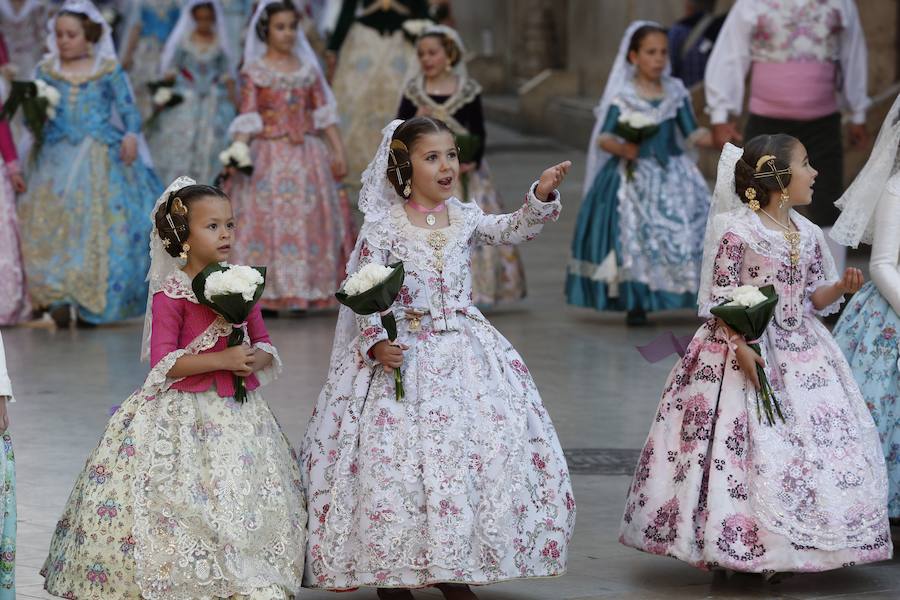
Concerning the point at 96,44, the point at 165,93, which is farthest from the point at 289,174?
the point at 165,93

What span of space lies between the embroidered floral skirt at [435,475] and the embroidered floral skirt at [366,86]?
39.1 feet

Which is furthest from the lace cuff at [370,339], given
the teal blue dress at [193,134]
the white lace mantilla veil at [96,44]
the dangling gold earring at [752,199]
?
the teal blue dress at [193,134]

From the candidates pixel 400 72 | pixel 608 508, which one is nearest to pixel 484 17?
pixel 400 72

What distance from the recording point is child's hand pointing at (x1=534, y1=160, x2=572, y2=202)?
630 centimetres

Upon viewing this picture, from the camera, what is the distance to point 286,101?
1237 cm

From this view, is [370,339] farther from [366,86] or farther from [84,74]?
[366,86]

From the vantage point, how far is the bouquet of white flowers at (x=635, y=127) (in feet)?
38.0

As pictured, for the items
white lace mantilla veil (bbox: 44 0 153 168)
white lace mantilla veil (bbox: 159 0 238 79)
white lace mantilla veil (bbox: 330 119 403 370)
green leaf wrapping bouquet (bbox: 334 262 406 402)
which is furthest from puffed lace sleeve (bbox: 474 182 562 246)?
white lace mantilla veil (bbox: 159 0 238 79)

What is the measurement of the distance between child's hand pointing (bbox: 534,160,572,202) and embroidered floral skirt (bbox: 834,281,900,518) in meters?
1.46

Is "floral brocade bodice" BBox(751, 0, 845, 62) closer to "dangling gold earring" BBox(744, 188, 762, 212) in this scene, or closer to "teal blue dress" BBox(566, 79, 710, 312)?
"teal blue dress" BBox(566, 79, 710, 312)

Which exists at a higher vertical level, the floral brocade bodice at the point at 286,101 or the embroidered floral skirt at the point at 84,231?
the floral brocade bodice at the point at 286,101

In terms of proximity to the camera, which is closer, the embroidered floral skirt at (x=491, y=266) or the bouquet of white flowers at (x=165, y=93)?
the embroidered floral skirt at (x=491, y=266)

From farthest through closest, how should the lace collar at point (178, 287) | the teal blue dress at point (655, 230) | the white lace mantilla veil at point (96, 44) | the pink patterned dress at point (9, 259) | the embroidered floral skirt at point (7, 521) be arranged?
the pink patterned dress at point (9, 259) → the teal blue dress at point (655, 230) → the white lace mantilla veil at point (96, 44) → the lace collar at point (178, 287) → the embroidered floral skirt at point (7, 521)

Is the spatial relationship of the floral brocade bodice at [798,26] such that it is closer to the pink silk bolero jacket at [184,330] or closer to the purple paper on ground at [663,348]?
the purple paper on ground at [663,348]
